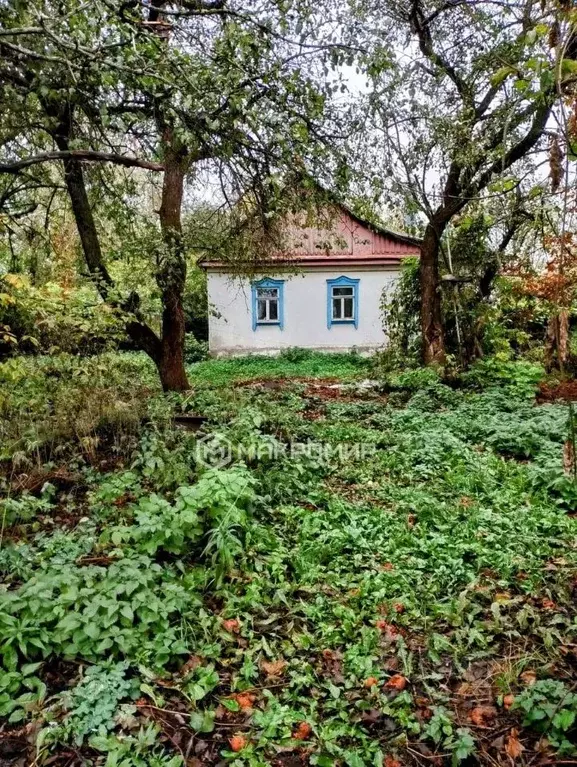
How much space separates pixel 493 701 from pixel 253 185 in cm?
497

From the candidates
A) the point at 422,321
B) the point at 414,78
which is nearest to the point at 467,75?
the point at 414,78

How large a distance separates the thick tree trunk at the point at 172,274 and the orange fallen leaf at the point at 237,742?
5.53 metres

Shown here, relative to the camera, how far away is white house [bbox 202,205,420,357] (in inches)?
596

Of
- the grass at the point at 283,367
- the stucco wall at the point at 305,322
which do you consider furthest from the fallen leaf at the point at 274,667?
the stucco wall at the point at 305,322

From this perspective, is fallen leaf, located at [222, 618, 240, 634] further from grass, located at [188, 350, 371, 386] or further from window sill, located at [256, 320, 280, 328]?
window sill, located at [256, 320, 280, 328]

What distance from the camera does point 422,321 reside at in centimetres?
927

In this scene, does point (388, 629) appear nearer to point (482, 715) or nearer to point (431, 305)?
point (482, 715)

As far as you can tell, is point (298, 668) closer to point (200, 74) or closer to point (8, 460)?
point (8, 460)

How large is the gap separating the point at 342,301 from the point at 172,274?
922cm

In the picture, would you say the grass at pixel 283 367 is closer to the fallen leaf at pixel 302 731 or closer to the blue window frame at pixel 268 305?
the blue window frame at pixel 268 305

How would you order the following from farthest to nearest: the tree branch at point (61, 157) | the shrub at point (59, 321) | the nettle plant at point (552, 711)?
the tree branch at point (61, 157) < the shrub at point (59, 321) < the nettle plant at point (552, 711)

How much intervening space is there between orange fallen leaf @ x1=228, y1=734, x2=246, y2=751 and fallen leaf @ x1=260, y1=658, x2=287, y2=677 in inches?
14.5

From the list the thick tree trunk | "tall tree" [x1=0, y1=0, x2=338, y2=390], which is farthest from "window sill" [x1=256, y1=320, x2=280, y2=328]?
"tall tree" [x1=0, y1=0, x2=338, y2=390]

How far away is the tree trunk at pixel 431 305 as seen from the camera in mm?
9055
